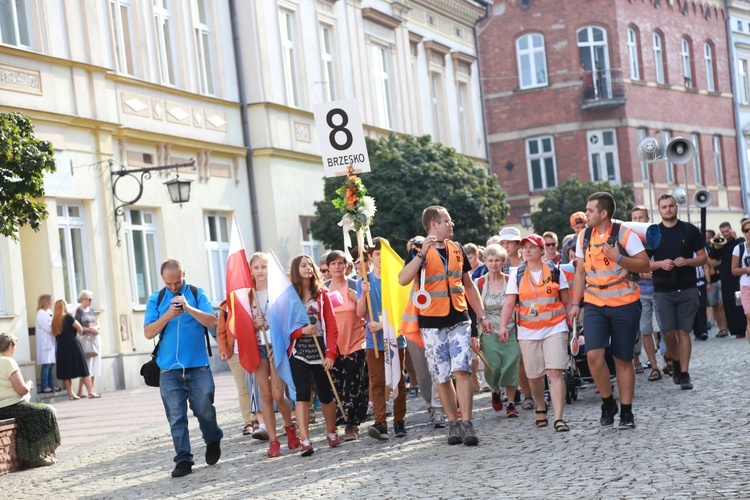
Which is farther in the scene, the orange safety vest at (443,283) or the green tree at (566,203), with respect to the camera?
the green tree at (566,203)

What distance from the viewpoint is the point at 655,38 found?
5466 cm

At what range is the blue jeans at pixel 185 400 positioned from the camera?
37.1 feet

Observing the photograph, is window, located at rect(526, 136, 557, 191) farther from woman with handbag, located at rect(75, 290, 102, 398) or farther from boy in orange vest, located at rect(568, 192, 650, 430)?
boy in orange vest, located at rect(568, 192, 650, 430)

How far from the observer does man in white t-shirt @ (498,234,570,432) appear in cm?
1177

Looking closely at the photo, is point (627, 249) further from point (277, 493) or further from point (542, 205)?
point (542, 205)

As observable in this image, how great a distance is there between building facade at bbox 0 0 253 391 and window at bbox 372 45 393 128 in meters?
6.92

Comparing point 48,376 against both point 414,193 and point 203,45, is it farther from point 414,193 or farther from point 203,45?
point 414,193

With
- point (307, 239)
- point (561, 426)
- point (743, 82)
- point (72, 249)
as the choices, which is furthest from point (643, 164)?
point (561, 426)

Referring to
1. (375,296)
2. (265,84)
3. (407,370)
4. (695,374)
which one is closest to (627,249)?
(375,296)

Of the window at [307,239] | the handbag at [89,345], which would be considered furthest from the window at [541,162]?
the handbag at [89,345]

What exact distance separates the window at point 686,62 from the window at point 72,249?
3789 cm

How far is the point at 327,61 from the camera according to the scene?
32062 millimetres

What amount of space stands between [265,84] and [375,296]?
52.6 feet

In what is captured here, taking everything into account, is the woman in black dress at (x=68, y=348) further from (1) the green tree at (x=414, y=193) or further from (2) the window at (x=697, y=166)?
(2) the window at (x=697, y=166)
